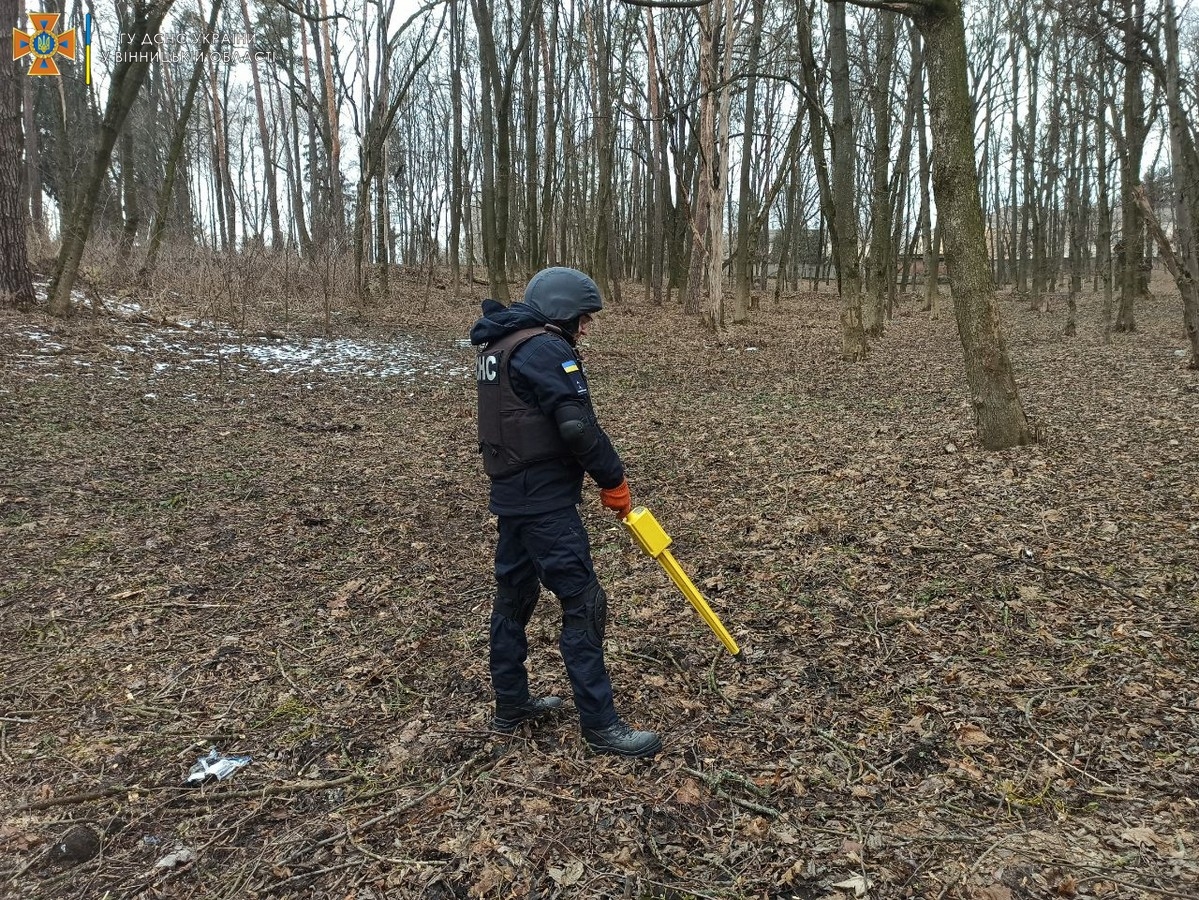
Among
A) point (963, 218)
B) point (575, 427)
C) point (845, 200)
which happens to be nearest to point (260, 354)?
point (845, 200)

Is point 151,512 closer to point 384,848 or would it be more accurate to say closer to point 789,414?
point 384,848

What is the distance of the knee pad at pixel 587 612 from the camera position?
2.92 m

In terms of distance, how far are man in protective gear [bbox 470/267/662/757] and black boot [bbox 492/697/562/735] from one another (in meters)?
0.30

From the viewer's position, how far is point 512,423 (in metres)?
2.88

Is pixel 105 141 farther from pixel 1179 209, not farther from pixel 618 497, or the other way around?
pixel 1179 209

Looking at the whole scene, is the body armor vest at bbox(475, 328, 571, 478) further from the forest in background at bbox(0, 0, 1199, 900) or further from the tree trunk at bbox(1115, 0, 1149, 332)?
the tree trunk at bbox(1115, 0, 1149, 332)

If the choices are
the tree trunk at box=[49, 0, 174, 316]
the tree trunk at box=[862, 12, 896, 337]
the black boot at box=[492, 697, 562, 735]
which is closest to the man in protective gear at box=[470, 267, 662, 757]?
the black boot at box=[492, 697, 562, 735]

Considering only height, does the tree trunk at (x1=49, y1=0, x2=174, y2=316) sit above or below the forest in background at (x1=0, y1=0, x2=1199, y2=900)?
above

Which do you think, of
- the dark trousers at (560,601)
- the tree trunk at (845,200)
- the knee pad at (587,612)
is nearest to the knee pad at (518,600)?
the dark trousers at (560,601)

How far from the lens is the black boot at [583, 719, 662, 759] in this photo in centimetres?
302

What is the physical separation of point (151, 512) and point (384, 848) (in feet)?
14.1

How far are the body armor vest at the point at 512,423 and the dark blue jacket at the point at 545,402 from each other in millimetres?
24

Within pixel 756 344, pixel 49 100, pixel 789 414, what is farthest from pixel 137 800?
pixel 49 100

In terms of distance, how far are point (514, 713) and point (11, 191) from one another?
12.1 metres
